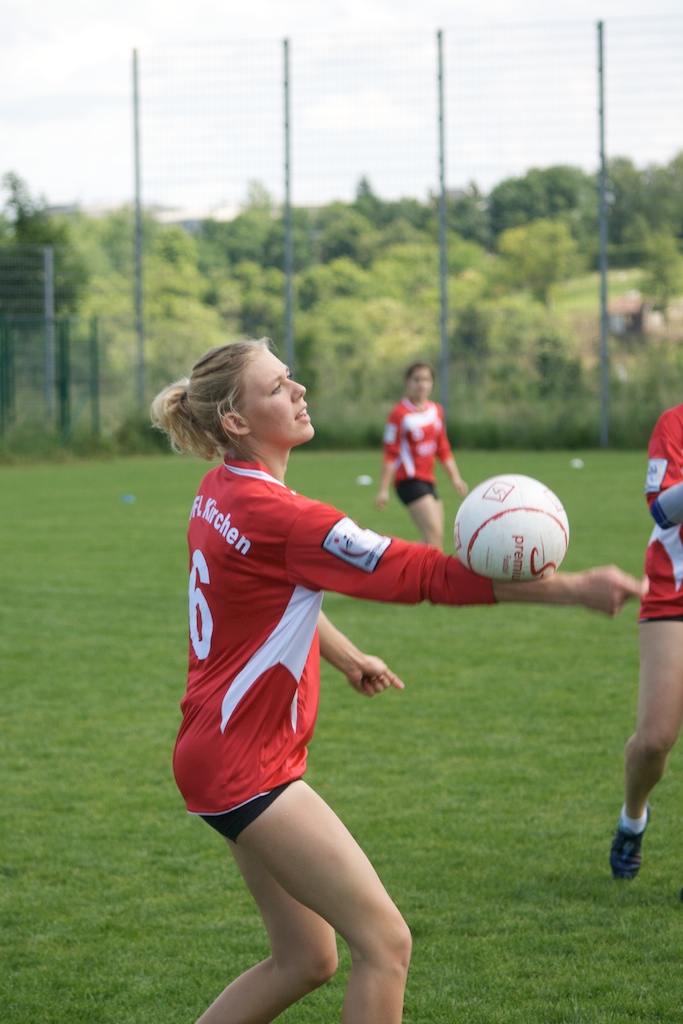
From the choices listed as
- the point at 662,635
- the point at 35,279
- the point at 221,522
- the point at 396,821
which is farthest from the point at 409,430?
the point at 35,279

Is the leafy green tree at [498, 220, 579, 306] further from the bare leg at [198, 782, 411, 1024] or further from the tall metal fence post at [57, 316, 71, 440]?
the bare leg at [198, 782, 411, 1024]

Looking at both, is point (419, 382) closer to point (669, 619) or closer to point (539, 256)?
point (669, 619)

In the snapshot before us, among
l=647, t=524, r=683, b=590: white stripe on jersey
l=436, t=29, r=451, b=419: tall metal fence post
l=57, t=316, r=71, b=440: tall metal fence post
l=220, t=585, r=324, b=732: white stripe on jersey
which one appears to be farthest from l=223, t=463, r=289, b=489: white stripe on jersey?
l=436, t=29, r=451, b=419: tall metal fence post

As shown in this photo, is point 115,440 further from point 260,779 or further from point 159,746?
point 260,779

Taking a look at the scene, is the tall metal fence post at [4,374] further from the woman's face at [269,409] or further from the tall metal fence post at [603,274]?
the woman's face at [269,409]

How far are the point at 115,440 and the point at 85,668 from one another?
20.9 metres

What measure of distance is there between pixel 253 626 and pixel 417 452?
8706mm

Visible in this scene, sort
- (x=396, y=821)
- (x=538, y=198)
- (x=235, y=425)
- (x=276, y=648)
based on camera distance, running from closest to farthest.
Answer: (x=276, y=648) → (x=235, y=425) → (x=396, y=821) → (x=538, y=198)

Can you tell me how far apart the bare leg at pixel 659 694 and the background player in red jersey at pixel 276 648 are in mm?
1850

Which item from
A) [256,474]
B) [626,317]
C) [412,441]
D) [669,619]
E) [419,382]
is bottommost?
[669,619]

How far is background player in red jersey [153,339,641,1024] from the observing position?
2746mm

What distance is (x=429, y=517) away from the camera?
1148 cm

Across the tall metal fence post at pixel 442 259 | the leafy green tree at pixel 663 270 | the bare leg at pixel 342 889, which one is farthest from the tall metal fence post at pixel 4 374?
the bare leg at pixel 342 889

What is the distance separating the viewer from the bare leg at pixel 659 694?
15.1 ft
